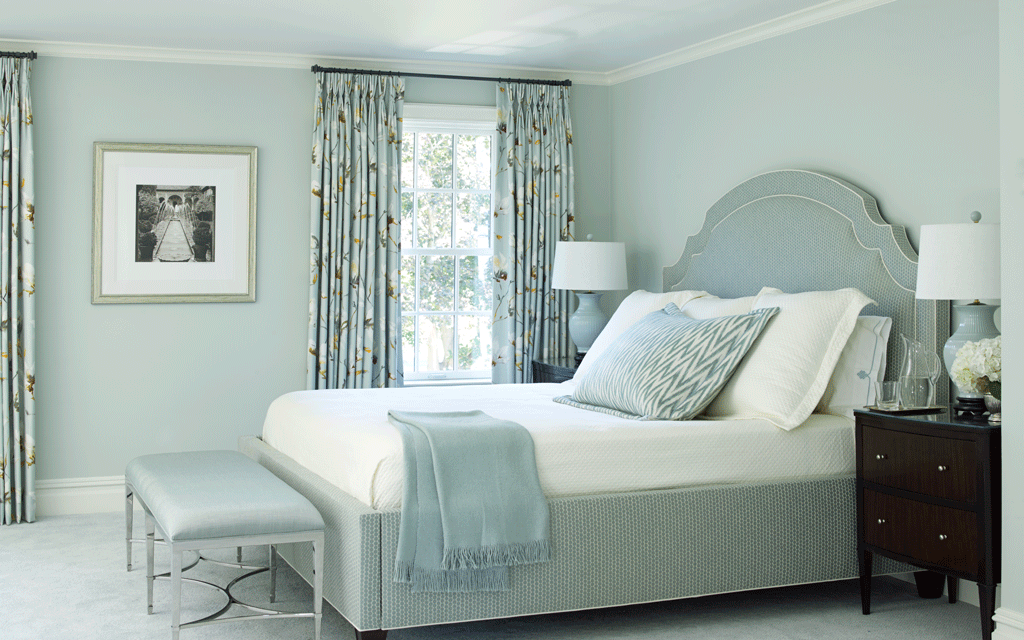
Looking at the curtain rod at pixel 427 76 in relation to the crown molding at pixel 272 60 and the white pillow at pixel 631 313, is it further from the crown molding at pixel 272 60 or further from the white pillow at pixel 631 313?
the white pillow at pixel 631 313

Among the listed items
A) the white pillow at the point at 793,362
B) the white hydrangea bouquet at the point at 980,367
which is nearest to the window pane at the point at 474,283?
the white pillow at the point at 793,362

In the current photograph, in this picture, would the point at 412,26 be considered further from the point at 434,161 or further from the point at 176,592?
the point at 176,592

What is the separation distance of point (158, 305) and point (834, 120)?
341 centimetres

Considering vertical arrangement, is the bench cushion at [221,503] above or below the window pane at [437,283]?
below

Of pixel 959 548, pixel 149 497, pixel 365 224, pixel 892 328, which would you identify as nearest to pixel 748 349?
pixel 892 328

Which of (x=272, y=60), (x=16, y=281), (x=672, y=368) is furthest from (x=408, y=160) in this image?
(x=672, y=368)

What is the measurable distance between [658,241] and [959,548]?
8.75 ft

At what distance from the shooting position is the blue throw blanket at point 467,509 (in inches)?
113

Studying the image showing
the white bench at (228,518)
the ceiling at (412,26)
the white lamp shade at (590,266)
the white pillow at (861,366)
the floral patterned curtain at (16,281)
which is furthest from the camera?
the white lamp shade at (590,266)

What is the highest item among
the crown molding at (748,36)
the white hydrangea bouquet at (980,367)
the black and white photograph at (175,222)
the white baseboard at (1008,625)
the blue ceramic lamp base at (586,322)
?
the crown molding at (748,36)

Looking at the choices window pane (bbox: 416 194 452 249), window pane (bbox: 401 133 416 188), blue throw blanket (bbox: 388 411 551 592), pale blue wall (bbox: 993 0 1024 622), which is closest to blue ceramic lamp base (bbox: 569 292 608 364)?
window pane (bbox: 416 194 452 249)

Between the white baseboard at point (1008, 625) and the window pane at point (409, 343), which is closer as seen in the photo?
the white baseboard at point (1008, 625)

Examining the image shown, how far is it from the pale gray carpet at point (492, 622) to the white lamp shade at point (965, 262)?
1110 mm

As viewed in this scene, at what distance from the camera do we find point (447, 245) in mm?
5648
